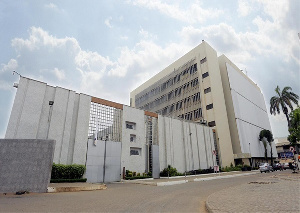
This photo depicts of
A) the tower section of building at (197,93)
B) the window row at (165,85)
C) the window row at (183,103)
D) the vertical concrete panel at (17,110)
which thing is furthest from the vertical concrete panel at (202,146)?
the vertical concrete panel at (17,110)

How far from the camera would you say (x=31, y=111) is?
64.8ft

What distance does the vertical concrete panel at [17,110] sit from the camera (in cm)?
1819

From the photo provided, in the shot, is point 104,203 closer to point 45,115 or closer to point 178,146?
point 45,115

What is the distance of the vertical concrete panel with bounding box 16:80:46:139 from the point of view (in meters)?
18.9

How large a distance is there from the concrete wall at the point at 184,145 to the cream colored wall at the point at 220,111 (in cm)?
366

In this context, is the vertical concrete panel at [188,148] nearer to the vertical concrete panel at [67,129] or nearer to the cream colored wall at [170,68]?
the vertical concrete panel at [67,129]

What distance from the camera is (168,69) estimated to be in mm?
61500

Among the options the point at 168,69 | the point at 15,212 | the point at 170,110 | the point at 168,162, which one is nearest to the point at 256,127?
the point at 170,110

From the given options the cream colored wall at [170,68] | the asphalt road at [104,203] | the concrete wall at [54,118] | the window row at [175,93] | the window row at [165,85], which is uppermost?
the cream colored wall at [170,68]

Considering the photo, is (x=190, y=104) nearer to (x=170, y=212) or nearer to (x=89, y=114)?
(x=89, y=114)

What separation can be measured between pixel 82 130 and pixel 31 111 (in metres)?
5.67

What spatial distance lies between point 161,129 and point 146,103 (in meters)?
35.2

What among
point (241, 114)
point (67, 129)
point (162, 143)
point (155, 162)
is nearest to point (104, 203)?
point (67, 129)

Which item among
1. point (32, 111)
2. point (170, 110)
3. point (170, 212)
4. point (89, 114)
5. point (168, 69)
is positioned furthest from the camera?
point (168, 69)
